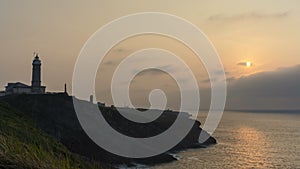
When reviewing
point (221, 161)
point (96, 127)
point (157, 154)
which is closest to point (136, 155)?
point (157, 154)

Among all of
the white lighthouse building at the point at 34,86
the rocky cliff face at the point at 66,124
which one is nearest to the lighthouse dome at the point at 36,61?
the white lighthouse building at the point at 34,86

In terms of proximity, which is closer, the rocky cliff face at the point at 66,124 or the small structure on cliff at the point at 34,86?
the rocky cliff face at the point at 66,124

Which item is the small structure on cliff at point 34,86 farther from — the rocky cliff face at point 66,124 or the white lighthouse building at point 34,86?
the rocky cliff face at point 66,124

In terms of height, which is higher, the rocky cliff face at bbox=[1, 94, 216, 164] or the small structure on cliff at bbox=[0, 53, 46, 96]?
the small structure on cliff at bbox=[0, 53, 46, 96]

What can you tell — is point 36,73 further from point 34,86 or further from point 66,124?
point 66,124

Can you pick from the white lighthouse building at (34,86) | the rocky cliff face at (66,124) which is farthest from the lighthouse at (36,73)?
the rocky cliff face at (66,124)

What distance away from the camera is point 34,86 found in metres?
78.5

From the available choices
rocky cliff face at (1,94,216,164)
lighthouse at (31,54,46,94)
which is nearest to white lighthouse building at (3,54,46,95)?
lighthouse at (31,54,46,94)

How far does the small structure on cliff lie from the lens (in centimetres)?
7556

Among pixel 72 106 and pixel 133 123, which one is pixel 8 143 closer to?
pixel 72 106

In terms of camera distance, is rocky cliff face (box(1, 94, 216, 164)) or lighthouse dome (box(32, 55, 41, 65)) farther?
lighthouse dome (box(32, 55, 41, 65))

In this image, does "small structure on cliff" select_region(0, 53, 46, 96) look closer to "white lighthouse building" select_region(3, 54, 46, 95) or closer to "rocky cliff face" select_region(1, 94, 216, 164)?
"white lighthouse building" select_region(3, 54, 46, 95)

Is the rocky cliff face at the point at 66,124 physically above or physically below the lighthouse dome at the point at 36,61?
below

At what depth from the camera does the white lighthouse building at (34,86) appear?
2976 inches
